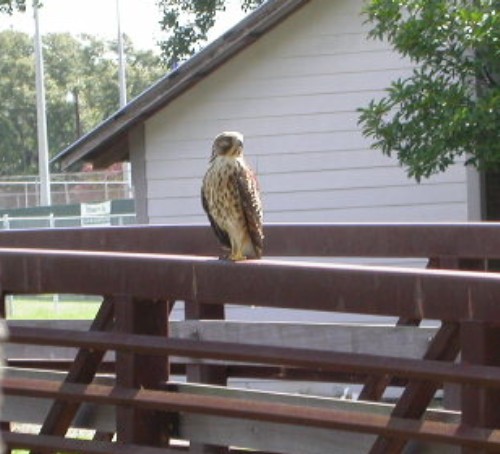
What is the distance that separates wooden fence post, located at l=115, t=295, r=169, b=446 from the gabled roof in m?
9.06

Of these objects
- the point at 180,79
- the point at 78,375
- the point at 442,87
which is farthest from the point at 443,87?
the point at 78,375

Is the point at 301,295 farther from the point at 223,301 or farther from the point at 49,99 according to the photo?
the point at 49,99

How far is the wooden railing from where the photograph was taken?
146 inches

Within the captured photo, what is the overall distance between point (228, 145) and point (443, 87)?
220 inches

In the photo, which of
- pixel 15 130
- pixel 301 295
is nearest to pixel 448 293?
pixel 301 295

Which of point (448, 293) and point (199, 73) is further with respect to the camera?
point (199, 73)

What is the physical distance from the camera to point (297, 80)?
1412cm

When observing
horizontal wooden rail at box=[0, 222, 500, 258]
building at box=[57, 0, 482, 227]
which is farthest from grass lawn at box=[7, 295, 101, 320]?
horizontal wooden rail at box=[0, 222, 500, 258]

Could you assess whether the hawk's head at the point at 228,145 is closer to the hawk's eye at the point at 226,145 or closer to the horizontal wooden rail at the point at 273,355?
the hawk's eye at the point at 226,145

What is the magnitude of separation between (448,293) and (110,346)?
1171mm

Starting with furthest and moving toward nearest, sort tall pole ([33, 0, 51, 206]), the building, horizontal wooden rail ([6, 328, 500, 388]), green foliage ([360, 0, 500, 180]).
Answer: tall pole ([33, 0, 51, 206]) < the building < green foliage ([360, 0, 500, 180]) < horizontal wooden rail ([6, 328, 500, 388])

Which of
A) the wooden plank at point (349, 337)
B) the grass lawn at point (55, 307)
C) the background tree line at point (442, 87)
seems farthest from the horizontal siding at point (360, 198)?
the grass lawn at point (55, 307)

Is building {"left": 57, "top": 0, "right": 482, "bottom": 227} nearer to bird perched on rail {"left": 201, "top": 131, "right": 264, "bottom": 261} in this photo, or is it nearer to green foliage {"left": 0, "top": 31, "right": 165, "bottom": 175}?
bird perched on rail {"left": 201, "top": 131, "right": 264, "bottom": 261}

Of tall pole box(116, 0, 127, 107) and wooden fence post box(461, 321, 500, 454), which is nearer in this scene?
wooden fence post box(461, 321, 500, 454)
